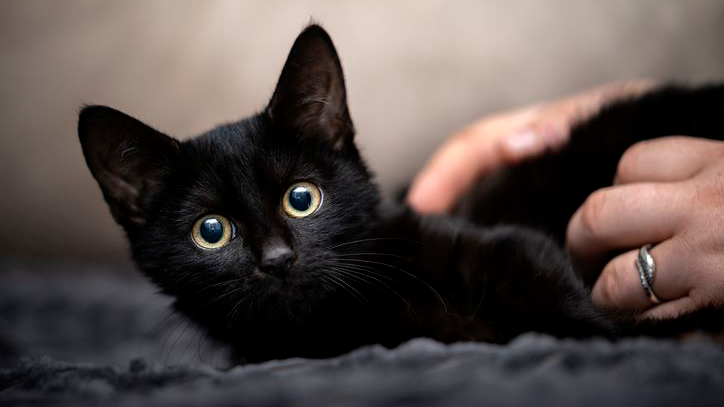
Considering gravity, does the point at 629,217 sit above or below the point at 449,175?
below

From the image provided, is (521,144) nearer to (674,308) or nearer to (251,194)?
(674,308)

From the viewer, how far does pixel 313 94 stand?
106 cm

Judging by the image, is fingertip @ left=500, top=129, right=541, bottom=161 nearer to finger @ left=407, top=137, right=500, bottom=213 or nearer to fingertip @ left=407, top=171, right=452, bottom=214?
finger @ left=407, top=137, right=500, bottom=213

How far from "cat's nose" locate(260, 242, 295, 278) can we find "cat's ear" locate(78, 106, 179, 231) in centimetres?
30

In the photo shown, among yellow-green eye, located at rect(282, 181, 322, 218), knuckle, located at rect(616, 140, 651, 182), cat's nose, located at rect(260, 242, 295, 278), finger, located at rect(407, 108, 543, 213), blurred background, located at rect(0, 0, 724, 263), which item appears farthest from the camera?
finger, located at rect(407, 108, 543, 213)

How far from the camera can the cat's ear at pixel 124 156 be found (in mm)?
940

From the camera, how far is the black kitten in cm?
90

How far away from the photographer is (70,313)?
1.43 m

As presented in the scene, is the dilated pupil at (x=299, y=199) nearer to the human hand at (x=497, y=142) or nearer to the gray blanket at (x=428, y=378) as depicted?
the gray blanket at (x=428, y=378)

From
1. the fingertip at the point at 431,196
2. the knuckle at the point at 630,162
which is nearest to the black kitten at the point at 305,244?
the knuckle at the point at 630,162

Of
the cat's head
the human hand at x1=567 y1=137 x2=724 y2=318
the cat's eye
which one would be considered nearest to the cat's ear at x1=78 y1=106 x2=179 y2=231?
the cat's head

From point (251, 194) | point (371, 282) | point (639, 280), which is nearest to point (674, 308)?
point (639, 280)

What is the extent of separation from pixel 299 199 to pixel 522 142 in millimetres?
844

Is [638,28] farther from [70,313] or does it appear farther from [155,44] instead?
[70,313]
